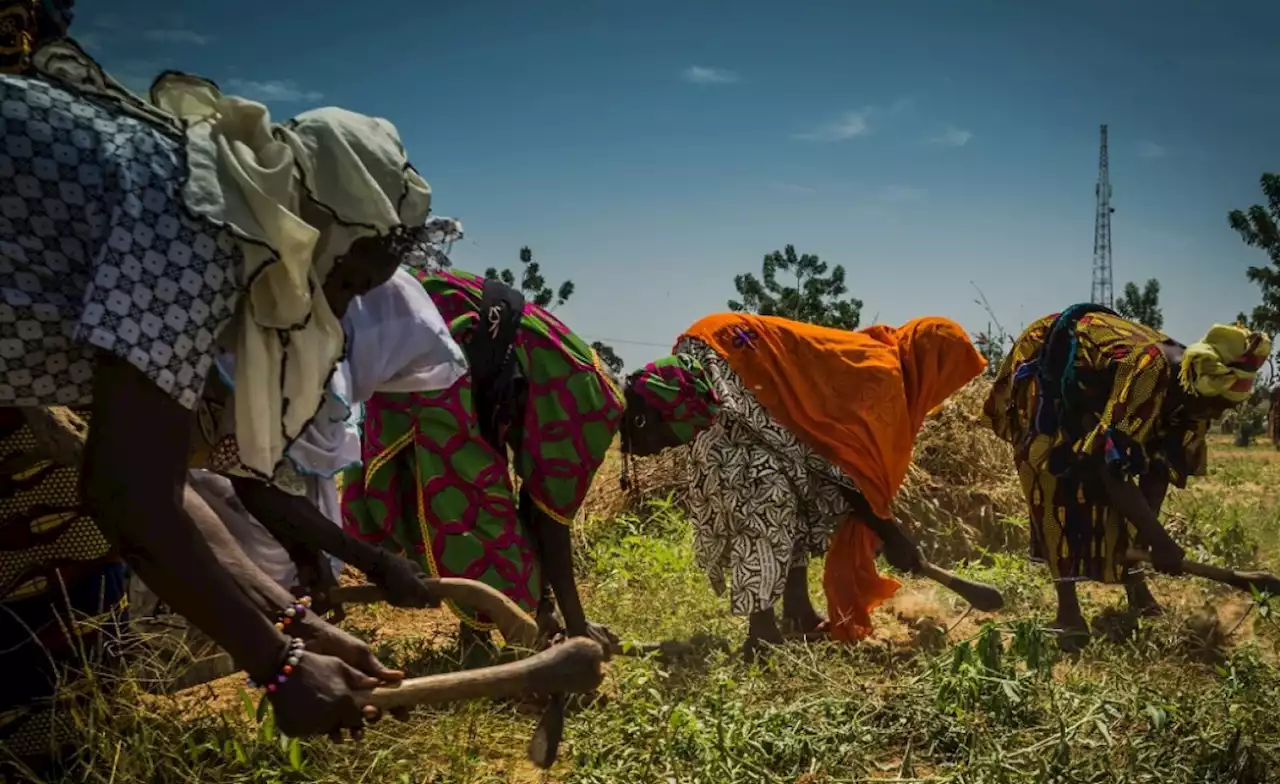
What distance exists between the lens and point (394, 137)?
1.98 metres

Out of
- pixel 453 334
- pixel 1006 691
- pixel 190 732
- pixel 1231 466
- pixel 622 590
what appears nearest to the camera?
pixel 190 732

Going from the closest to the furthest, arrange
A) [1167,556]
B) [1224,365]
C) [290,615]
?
[290,615] → [1224,365] → [1167,556]

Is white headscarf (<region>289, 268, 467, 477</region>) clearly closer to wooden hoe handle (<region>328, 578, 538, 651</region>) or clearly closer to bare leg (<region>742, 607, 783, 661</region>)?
wooden hoe handle (<region>328, 578, 538, 651</region>)

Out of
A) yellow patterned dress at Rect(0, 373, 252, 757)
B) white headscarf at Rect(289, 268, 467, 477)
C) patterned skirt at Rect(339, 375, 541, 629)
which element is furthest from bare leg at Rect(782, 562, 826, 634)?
yellow patterned dress at Rect(0, 373, 252, 757)

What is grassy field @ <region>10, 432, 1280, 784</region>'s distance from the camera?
2648 mm

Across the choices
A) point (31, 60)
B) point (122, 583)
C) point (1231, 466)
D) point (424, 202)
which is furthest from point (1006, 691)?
point (1231, 466)

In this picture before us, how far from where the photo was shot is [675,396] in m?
4.29

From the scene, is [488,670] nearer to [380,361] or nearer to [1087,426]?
[380,361]

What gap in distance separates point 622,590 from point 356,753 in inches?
102

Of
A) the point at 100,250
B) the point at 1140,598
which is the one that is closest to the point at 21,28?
the point at 100,250

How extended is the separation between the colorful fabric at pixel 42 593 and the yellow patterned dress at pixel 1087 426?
12.5 ft

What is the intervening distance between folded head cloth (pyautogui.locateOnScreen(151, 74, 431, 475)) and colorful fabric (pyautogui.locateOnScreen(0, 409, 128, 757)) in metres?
0.86

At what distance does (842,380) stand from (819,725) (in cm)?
198

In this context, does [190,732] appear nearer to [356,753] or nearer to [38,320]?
[356,753]
